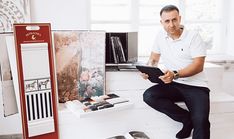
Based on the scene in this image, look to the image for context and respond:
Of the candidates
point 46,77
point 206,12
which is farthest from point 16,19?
point 206,12

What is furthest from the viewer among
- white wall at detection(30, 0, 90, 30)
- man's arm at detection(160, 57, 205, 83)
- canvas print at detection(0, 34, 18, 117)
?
white wall at detection(30, 0, 90, 30)

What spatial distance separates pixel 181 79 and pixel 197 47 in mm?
309

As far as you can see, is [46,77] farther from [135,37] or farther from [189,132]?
[189,132]

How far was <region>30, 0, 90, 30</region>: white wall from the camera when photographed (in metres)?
3.07

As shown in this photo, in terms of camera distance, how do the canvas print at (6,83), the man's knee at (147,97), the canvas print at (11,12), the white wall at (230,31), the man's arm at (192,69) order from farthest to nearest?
the white wall at (230,31)
the canvas print at (11,12)
the man's knee at (147,97)
the man's arm at (192,69)
the canvas print at (6,83)

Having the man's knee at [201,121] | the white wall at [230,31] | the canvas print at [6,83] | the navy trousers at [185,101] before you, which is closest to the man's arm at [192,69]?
the navy trousers at [185,101]

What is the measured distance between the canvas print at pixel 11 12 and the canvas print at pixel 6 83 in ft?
4.22

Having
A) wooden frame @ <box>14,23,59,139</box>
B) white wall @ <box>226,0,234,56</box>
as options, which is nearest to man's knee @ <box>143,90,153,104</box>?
wooden frame @ <box>14,23,59,139</box>

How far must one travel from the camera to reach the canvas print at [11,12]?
2916 millimetres

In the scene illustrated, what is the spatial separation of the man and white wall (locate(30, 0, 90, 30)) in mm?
1265

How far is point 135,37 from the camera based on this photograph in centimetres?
256

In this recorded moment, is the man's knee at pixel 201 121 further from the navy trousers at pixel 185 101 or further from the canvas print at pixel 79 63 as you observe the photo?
the canvas print at pixel 79 63

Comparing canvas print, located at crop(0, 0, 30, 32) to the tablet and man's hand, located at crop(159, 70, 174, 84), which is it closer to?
the tablet

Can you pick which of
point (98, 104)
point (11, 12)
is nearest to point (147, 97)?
point (98, 104)
